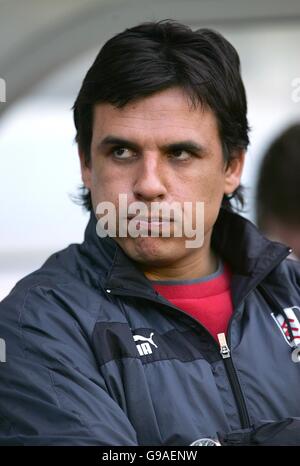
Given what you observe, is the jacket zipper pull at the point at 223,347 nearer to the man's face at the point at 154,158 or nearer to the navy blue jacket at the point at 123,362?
the navy blue jacket at the point at 123,362

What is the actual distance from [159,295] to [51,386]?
14.6 inches

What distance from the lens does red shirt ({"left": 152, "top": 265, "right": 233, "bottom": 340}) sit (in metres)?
2.48

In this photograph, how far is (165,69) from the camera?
246cm

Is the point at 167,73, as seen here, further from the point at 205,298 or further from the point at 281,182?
the point at 281,182

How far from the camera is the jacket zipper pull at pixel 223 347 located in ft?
7.68

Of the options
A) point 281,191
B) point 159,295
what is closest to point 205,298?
point 159,295

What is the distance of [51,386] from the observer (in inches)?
84.4

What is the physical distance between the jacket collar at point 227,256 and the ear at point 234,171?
0.29ft

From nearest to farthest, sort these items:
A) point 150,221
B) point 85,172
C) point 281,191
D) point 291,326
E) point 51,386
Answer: point 51,386 < point 150,221 < point 291,326 < point 85,172 < point 281,191

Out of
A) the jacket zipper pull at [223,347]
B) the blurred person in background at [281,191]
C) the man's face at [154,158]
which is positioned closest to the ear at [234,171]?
the man's face at [154,158]

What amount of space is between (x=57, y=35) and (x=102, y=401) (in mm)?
1503
